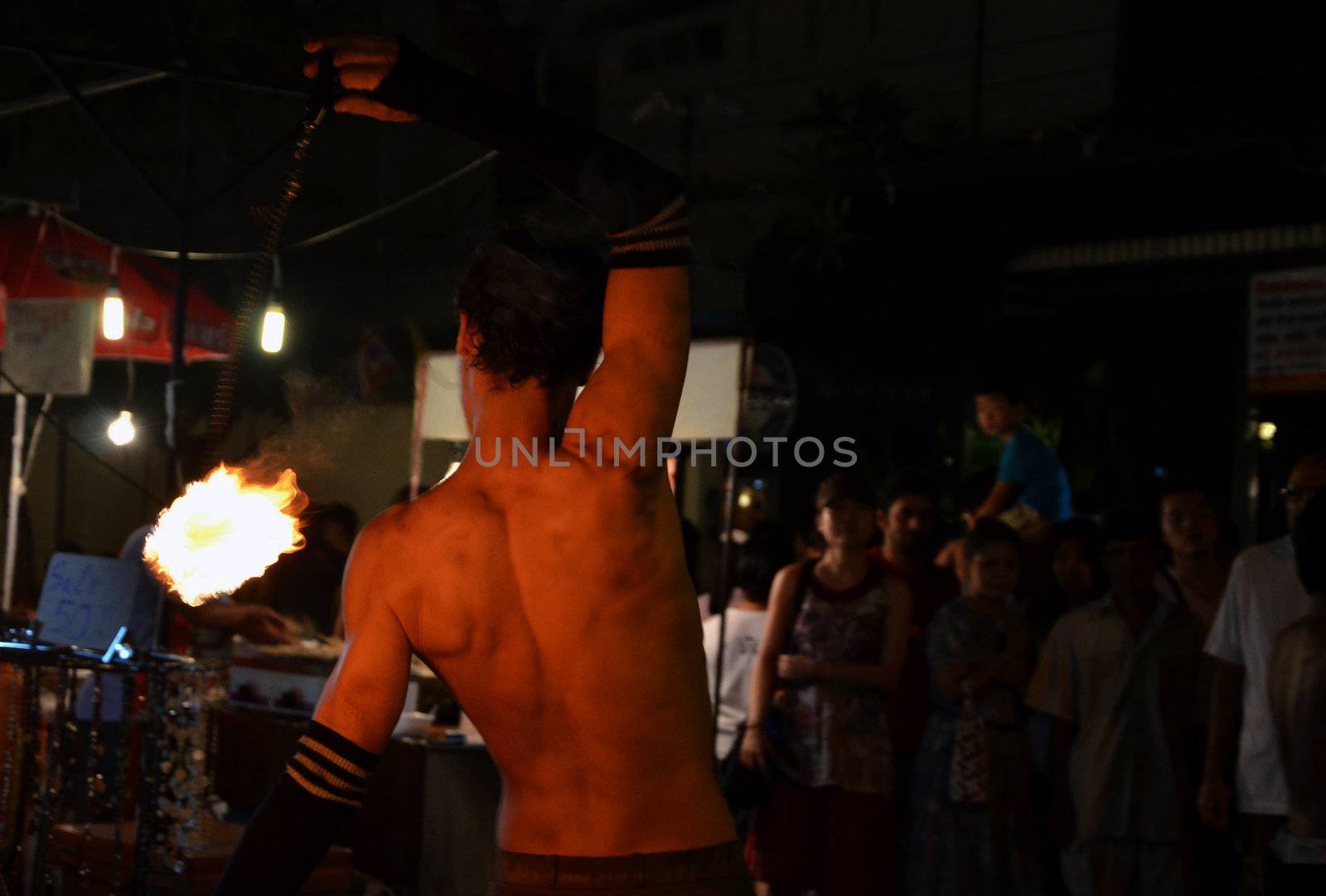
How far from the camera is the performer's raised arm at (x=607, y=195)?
1.96 m

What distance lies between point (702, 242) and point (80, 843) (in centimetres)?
815

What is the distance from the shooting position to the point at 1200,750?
5652 mm

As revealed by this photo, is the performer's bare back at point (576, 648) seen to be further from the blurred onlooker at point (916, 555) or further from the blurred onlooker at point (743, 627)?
the blurred onlooker at point (743, 627)

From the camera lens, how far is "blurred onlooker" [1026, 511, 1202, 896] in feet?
17.6

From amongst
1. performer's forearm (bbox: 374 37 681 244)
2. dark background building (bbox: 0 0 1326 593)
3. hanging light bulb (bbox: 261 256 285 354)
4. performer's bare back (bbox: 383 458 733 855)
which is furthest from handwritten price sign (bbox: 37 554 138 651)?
performer's forearm (bbox: 374 37 681 244)

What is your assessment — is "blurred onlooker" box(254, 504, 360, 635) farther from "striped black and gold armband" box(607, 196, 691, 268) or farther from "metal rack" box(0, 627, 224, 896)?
"striped black and gold armband" box(607, 196, 691, 268)

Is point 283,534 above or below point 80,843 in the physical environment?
above

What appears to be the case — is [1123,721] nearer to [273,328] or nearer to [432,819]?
[432,819]

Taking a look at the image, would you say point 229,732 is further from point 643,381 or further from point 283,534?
point 643,381

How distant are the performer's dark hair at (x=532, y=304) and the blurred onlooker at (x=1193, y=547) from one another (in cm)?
446

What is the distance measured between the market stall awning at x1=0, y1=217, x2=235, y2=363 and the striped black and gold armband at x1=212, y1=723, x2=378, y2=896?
5.29m

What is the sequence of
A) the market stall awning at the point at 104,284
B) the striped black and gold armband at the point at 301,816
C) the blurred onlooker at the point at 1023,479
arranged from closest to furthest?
the striped black and gold armband at the point at 301,816
the blurred onlooker at the point at 1023,479
the market stall awning at the point at 104,284

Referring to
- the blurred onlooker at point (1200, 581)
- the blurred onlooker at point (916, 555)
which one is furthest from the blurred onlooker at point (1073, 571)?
→ the blurred onlooker at point (916, 555)

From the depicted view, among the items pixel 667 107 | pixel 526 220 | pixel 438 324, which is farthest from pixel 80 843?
pixel 438 324
